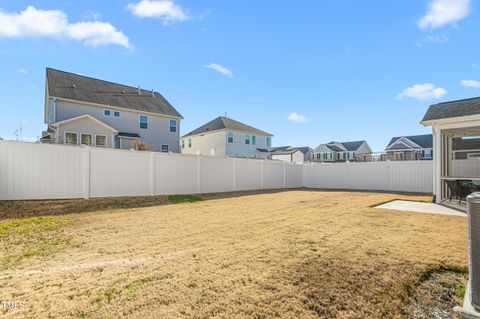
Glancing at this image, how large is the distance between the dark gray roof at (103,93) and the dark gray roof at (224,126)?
6208mm

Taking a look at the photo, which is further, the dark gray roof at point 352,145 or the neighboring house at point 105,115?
the dark gray roof at point 352,145

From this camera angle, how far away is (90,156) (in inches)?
348

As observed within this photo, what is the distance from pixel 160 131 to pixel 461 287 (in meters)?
21.9

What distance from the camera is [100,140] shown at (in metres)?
18.2

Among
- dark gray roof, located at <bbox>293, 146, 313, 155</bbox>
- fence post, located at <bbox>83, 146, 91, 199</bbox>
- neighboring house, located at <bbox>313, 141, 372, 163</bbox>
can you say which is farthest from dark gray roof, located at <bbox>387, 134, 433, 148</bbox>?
fence post, located at <bbox>83, 146, 91, 199</bbox>

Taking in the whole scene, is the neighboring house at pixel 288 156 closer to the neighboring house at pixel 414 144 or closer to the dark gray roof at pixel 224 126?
the dark gray roof at pixel 224 126

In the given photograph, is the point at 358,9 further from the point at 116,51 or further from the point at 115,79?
the point at 115,79

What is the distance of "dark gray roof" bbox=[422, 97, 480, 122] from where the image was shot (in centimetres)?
874

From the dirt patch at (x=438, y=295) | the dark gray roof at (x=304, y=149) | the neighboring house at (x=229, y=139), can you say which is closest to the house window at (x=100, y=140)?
the neighboring house at (x=229, y=139)

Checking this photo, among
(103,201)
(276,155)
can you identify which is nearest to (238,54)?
(103,201)

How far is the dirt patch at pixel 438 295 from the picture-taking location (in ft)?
7.99

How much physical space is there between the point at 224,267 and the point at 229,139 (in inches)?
990

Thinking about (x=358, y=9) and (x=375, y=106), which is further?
(x=375, y=106)

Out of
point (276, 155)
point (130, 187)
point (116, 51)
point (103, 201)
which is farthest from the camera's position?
point (276, 155)
